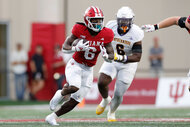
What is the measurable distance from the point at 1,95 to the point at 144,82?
4.61 metres

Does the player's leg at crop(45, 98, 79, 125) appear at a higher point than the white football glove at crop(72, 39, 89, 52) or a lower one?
lower

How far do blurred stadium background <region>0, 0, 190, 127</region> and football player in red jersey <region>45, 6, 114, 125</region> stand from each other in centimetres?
590

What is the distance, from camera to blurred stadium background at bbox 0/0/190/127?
1394 centimetres

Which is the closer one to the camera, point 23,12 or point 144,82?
point 144,82

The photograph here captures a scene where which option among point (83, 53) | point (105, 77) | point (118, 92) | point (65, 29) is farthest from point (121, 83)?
point (65, 29)

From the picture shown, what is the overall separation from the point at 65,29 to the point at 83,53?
744 centimetres

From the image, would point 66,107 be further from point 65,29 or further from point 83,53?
→ point 65,29

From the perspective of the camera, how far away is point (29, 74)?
1427 centimetres

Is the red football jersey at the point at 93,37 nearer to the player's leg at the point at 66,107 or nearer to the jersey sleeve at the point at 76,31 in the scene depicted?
the jersey sleeve at the point at 76,31

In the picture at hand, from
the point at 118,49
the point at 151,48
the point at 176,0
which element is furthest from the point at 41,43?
the point at 118,49

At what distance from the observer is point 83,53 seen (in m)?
6.87

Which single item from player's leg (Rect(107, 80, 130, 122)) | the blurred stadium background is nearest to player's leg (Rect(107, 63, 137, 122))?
player's leg (Rect(107, 80, 130, 122))

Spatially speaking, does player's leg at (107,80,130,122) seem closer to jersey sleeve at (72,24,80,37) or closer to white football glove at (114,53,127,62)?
white football glove at (114,53,127,62)

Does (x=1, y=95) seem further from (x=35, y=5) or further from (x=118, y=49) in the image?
(x=118, y=49)
